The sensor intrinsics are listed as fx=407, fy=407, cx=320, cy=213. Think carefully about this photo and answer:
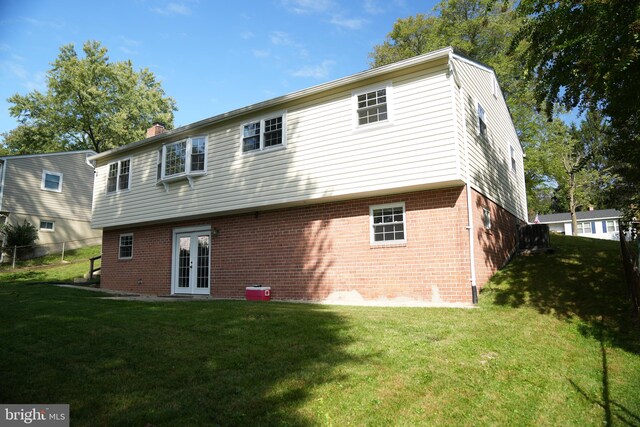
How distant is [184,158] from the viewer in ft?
46.4

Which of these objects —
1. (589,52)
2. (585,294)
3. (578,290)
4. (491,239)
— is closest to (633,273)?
(585,294)

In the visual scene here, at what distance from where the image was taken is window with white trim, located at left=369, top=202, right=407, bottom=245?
1028 centimetres

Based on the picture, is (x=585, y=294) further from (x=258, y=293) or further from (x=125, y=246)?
(x=125, y=246)

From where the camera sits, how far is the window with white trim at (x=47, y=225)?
25453 millimetres

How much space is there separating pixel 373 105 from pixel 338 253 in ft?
13.1

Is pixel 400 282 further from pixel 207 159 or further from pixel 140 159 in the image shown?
pixel 140 159

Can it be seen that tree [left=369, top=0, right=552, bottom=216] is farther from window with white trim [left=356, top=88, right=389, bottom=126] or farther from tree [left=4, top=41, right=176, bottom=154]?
tree [left=4, top=41, right=176, bottom=154]

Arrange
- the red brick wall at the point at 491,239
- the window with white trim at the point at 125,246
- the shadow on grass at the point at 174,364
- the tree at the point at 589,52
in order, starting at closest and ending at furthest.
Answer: the shadow on grass at the point at 174,364 < the tree at the point at 589,52 < the red brick wall at the point at 491,239 < the window with white trim at the point at 125,246

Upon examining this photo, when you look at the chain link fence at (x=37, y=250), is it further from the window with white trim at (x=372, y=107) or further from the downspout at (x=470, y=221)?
the downspout at (x=470, y=221)

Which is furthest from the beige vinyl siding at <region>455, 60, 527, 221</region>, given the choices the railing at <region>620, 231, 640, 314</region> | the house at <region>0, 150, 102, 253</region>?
the house at <region>0, 150, 102, 253</region>

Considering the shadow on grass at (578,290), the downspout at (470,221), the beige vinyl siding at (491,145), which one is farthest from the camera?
the beige vinyl siding at (491,145)

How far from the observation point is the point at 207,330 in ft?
21.1

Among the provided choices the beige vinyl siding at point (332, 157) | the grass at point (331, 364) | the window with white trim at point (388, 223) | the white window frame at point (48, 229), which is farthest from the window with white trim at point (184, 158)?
the white window frame at point (48, 229)

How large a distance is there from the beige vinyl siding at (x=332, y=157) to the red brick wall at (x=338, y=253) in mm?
630
